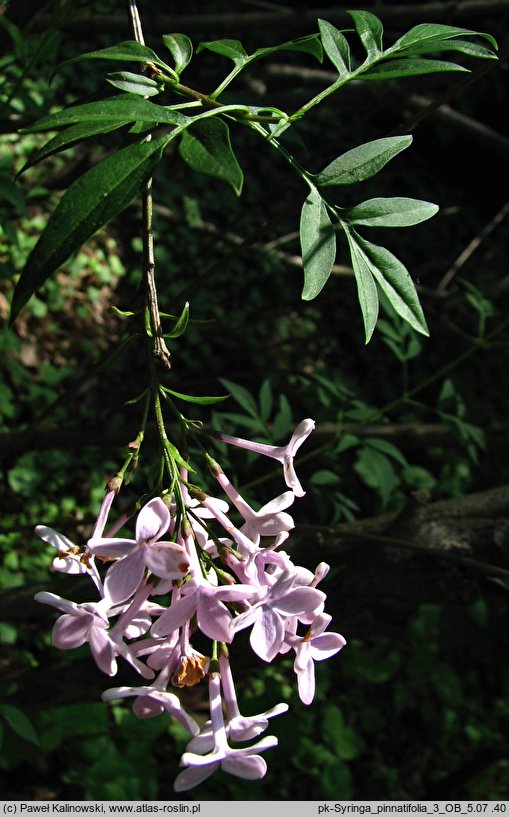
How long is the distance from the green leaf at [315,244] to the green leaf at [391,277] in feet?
0.12

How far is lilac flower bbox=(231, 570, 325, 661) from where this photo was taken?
812mm

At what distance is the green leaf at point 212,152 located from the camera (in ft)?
2.21

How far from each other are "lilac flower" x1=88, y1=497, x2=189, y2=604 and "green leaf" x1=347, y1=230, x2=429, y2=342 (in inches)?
13.2

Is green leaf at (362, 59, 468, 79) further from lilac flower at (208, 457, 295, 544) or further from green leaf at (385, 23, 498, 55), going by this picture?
lilac flower at (208, 457, 295, 544)

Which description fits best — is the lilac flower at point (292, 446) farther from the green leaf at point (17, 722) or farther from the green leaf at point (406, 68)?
the green leaf at point (17, 722)

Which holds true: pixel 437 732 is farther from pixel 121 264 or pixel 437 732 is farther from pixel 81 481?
pixel 121 264

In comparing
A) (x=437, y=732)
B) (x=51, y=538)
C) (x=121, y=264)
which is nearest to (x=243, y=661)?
(x=51, y=538)

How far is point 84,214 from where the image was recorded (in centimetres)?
67

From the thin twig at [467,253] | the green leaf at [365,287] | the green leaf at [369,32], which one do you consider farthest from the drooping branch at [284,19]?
the green leaf at [365,287]

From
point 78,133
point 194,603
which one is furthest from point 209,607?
point 78,133

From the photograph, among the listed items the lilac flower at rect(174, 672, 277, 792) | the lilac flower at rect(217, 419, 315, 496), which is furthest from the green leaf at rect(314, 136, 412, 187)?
the lilac flower at rect(174, 672, 277, 792)

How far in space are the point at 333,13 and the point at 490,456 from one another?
2.35 meters

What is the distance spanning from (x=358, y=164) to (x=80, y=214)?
0.35 m

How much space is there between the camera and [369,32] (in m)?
0.95
